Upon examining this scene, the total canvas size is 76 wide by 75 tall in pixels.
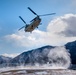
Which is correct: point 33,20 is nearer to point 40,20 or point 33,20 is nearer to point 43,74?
→ point 40,20

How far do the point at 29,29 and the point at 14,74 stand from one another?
4222 cm

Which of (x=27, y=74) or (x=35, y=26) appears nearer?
(x=35, y=26)

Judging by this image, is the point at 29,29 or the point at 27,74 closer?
the point at 29,29

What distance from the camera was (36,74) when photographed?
145m

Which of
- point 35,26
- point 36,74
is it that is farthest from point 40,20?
point 36,74

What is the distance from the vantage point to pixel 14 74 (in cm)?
14925

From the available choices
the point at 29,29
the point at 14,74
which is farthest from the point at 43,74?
the point at 29,29

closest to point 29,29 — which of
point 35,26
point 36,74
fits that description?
point 35,26

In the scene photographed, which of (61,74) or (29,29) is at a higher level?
(29,29)

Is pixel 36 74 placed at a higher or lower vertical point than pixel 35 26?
lower

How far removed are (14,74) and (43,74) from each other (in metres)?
18.1

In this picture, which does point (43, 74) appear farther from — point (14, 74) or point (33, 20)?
point (33, 20)

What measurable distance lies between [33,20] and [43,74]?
40721mm

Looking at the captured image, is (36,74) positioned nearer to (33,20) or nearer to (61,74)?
(61,74)
